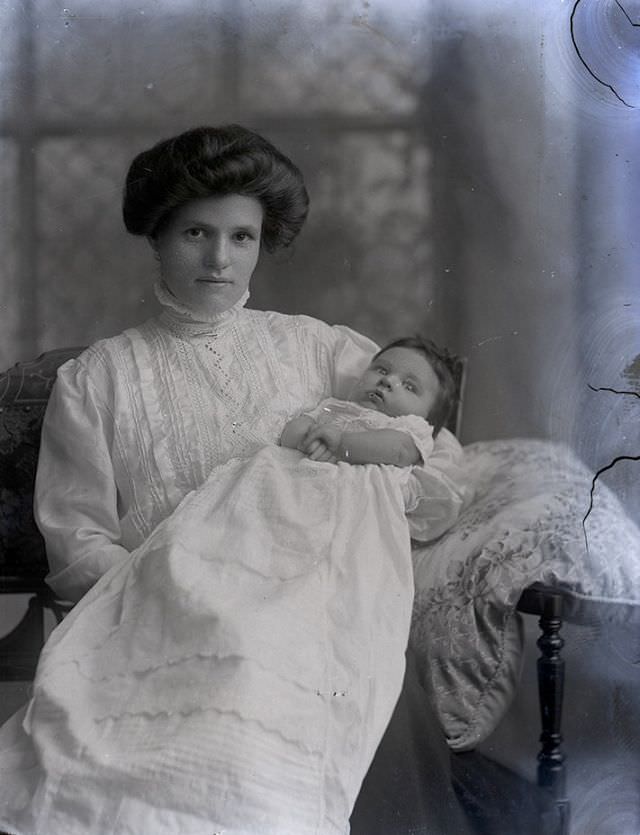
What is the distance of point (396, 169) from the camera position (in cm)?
128

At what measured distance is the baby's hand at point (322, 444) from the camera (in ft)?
4.08

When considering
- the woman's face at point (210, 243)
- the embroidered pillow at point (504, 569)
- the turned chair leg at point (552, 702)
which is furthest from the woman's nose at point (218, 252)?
the turned chair leg at point (552, 702)

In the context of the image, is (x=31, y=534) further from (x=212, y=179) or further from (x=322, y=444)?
(x=212, y=179)

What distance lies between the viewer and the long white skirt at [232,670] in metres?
1.03

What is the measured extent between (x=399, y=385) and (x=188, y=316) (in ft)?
0.97

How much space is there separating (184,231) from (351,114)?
0.91 ft

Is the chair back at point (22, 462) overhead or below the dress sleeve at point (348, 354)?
below

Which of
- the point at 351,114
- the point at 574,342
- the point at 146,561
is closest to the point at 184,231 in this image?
the point at 351,114

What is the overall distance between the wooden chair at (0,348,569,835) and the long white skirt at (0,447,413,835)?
0.11 metres

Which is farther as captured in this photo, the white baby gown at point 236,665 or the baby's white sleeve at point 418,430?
the baby's white sleeve at point 418,430

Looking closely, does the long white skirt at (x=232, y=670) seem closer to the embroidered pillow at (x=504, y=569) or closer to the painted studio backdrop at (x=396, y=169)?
the embroidered pillow at (x=504, y=569)

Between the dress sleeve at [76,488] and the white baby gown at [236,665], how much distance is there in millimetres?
42

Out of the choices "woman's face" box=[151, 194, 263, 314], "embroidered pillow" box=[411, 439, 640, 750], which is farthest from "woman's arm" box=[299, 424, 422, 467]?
"woman's face" box=[151, 194, 263, 314]

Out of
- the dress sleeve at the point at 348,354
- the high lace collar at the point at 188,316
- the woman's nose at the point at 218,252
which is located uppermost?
the woman's nose at the point at 218,252
